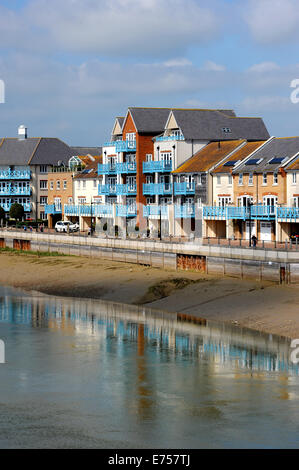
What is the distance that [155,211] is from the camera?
8869 centimetres

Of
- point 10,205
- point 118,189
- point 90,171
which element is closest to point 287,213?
point 118,189

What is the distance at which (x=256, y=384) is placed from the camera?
35.8 metres

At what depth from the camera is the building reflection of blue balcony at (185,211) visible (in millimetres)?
83438

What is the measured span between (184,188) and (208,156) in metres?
4.06

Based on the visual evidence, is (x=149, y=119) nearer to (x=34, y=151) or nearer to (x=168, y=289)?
(x=34, y=151)

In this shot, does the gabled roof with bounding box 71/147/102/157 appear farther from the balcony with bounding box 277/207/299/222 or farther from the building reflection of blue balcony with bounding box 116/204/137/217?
the balcony with bounding box 277/207/299/222

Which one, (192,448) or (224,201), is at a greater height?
(224,201)

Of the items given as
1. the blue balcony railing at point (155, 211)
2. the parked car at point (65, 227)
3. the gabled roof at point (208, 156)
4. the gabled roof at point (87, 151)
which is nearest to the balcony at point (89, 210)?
the parked car at point (65, 227)

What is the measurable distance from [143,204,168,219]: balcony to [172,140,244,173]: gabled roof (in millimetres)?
3993

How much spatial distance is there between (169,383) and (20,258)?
55451 mm

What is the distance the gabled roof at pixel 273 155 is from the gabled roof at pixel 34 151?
5389 cm

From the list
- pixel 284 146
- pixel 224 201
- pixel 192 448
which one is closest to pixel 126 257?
pixel 224 201
